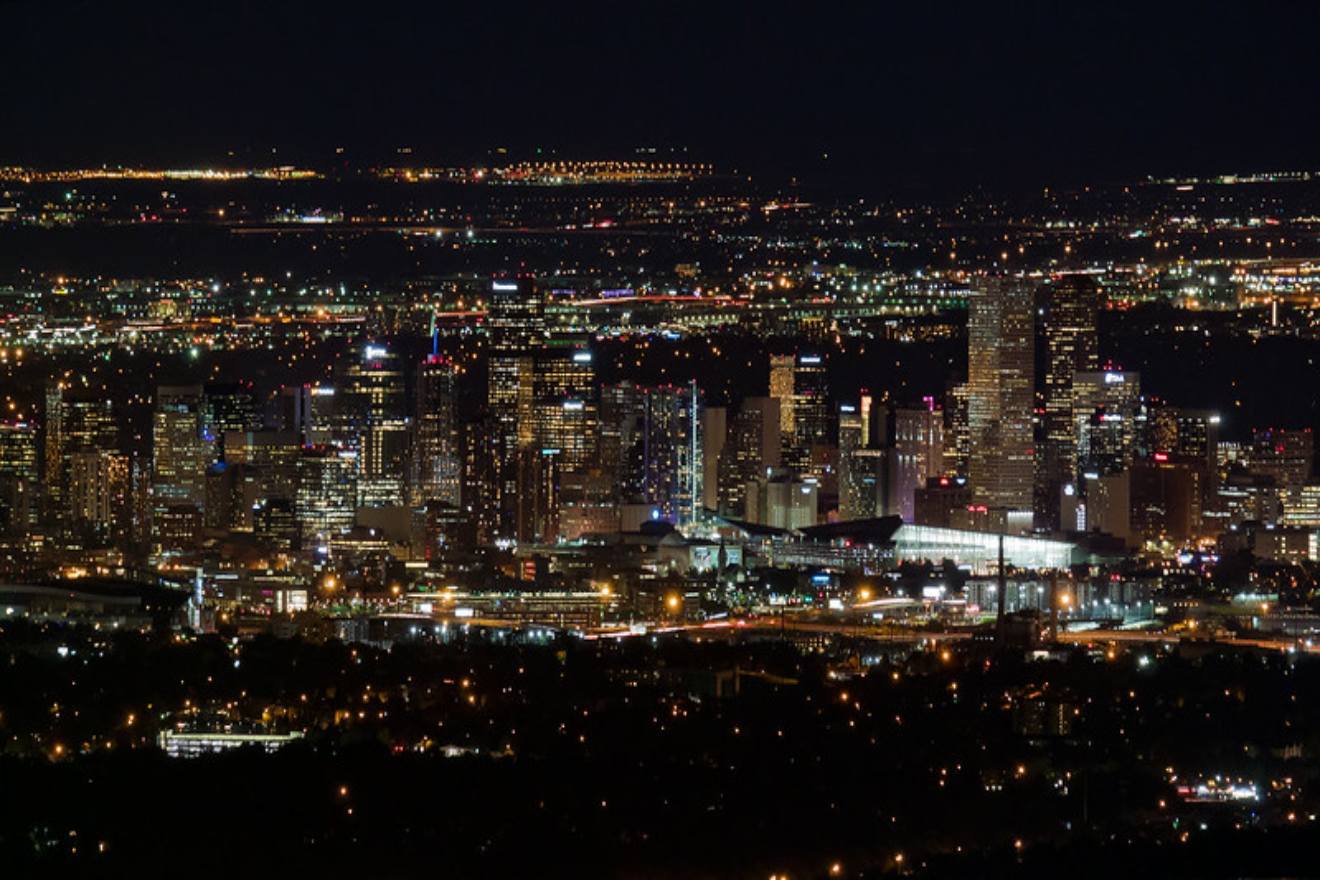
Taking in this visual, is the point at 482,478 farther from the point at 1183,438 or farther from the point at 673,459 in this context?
the point at 1183,438

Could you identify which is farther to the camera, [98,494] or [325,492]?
[325,492]

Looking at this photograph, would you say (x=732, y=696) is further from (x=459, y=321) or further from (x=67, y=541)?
(x=459, y=321)

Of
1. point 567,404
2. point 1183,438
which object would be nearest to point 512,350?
point 567,404

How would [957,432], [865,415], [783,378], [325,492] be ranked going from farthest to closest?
1. [783,378]
2. [865,415]
3. [957,432]
4. [325,492]

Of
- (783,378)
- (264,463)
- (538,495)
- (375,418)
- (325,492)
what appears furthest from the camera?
(783,378)

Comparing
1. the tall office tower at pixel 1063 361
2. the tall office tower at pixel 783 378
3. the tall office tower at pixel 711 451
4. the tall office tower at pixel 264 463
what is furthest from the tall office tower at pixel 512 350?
the tall office tower at pixel 1063 361

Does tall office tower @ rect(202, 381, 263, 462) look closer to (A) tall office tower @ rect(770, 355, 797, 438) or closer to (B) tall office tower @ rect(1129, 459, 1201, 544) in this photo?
(A) tall office tower @ rect(770, 355, 797, 438)

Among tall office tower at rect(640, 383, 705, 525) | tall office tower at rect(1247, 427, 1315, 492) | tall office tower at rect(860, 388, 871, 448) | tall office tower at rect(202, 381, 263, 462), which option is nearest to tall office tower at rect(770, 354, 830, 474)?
tall office tower at rect(860, 388, 871, 448)

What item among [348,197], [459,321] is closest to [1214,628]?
[348,197]
